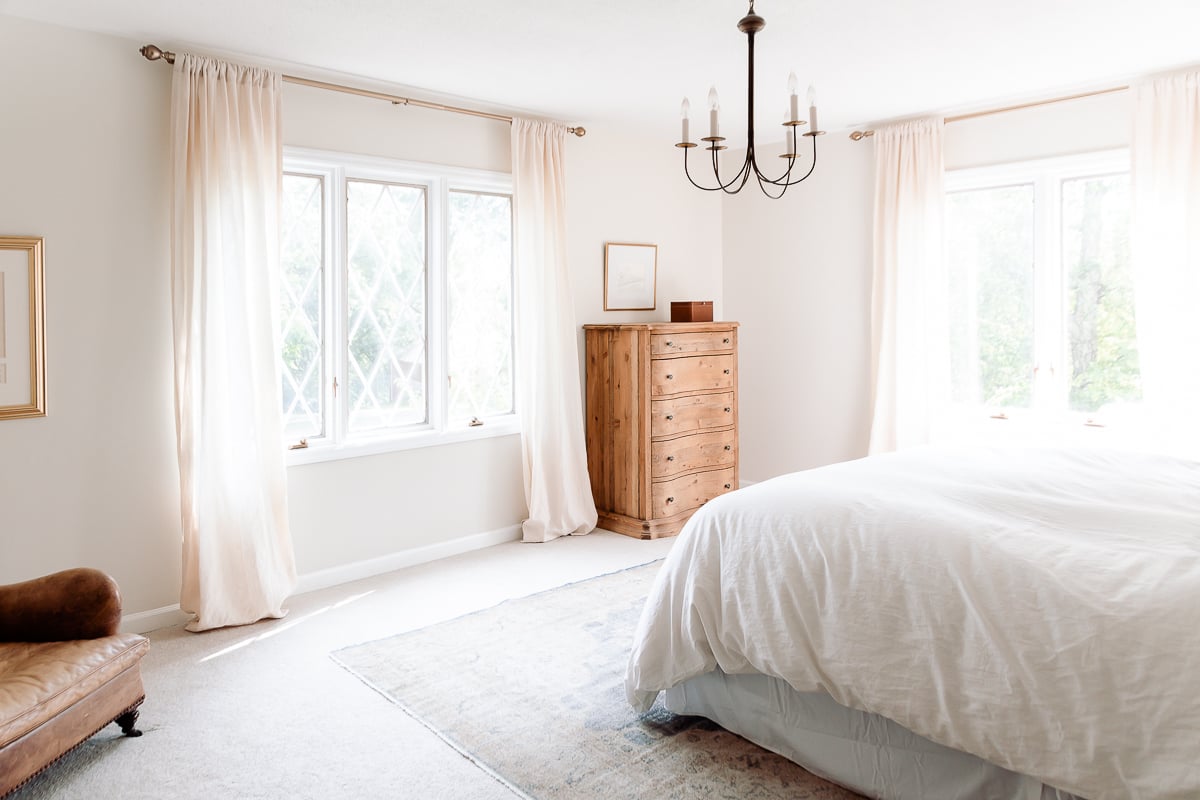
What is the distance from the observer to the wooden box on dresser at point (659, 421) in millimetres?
4664

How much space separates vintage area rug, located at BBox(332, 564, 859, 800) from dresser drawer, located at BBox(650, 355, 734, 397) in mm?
1410

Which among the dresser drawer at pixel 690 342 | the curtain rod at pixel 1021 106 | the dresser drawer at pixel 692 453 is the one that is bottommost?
the dresser drawer at pixel 692 453

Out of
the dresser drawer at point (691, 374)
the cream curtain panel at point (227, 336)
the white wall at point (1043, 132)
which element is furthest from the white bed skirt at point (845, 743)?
the white wall at point (1043, 132)

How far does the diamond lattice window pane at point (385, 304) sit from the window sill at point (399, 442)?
12cm

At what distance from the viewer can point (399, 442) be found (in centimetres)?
416

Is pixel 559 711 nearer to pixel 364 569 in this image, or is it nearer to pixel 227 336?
pixel 364 569

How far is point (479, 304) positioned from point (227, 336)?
58.1 inches

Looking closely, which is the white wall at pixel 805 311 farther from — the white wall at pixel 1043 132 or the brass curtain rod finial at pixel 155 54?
the brass curtain rod finial at pixel 155 54

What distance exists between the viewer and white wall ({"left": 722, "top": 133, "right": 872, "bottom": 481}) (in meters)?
5.12

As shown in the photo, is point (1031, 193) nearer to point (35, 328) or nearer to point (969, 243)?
point (969, 243)

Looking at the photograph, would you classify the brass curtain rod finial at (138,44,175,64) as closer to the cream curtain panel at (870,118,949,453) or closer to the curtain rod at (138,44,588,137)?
the curtain rod at (138,44,588,137)

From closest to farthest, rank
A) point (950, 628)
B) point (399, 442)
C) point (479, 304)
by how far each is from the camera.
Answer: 1. point (950, 628)
2. point (399, 442)
3. point (479, 304)

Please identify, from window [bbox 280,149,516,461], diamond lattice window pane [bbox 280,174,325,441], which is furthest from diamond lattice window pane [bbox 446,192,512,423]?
diamond lattice window pane [bbox 280,174,325,441]

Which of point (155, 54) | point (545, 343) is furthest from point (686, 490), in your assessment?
point (155, 54)
